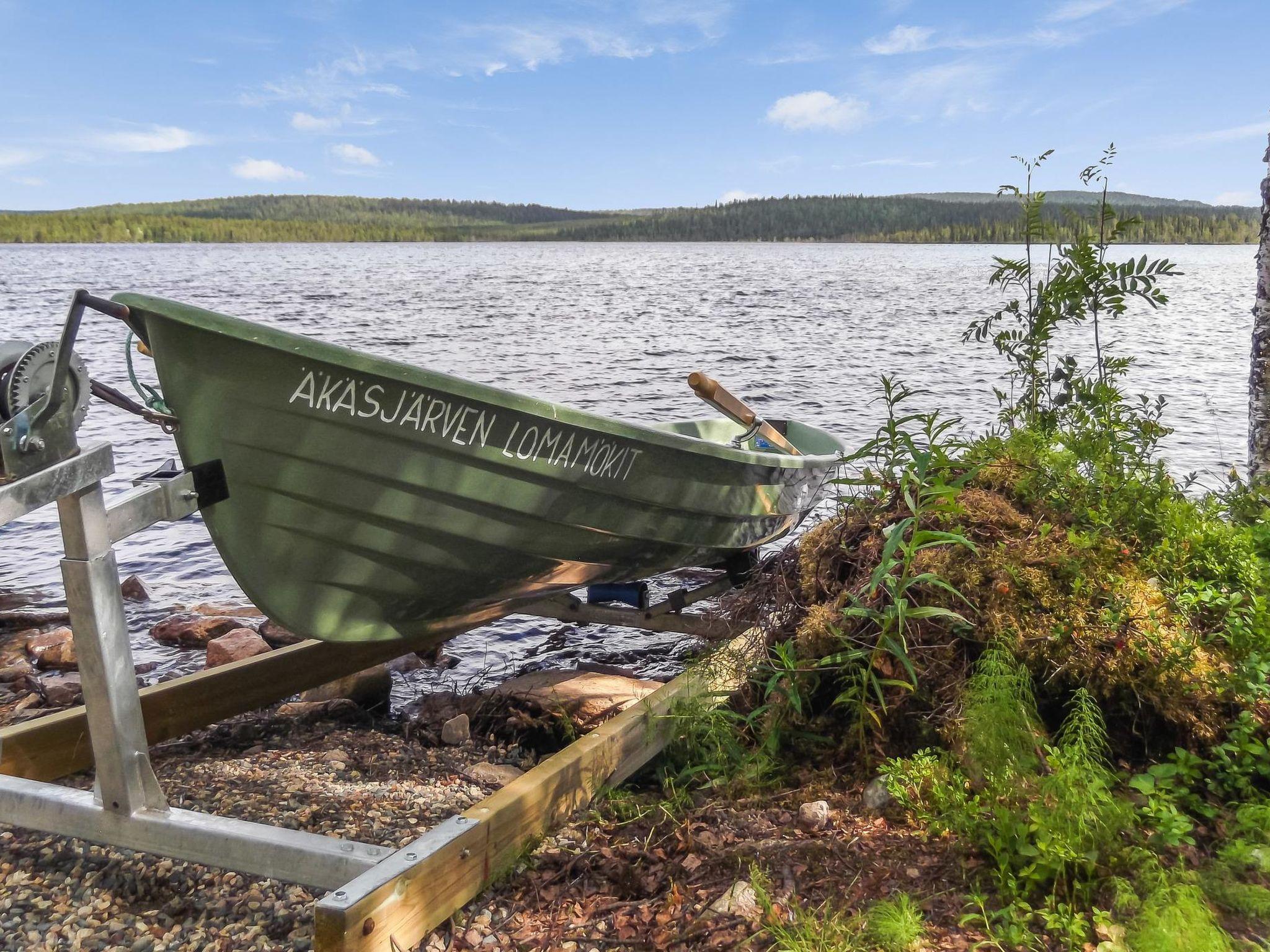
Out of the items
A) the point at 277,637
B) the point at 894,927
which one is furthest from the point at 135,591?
the point at 894,927

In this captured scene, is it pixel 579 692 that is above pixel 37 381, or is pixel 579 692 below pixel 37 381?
below

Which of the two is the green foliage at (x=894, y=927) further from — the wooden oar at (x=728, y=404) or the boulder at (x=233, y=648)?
the boulder at (x=233, y=648)

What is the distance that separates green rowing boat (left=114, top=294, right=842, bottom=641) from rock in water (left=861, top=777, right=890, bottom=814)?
1743 millimetres

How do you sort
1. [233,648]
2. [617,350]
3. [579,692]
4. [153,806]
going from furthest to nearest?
[617,350] → [233,648] → [579,692] → [153,806]

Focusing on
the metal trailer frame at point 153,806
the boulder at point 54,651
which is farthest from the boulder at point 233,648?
the metal trailer frame at point 153,806

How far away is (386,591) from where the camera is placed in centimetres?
383

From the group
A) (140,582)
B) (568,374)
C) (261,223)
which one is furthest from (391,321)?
(261,223)

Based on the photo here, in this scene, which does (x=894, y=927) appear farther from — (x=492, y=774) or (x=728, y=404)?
(x=728, y=404)

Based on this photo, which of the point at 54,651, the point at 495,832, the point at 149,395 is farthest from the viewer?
the point at 54,651

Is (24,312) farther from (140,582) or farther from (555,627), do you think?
(555,627)

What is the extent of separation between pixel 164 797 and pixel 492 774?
1.37 m

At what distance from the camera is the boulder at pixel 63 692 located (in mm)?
4785

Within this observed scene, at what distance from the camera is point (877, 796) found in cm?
283

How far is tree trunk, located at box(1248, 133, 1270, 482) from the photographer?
4715 mm
